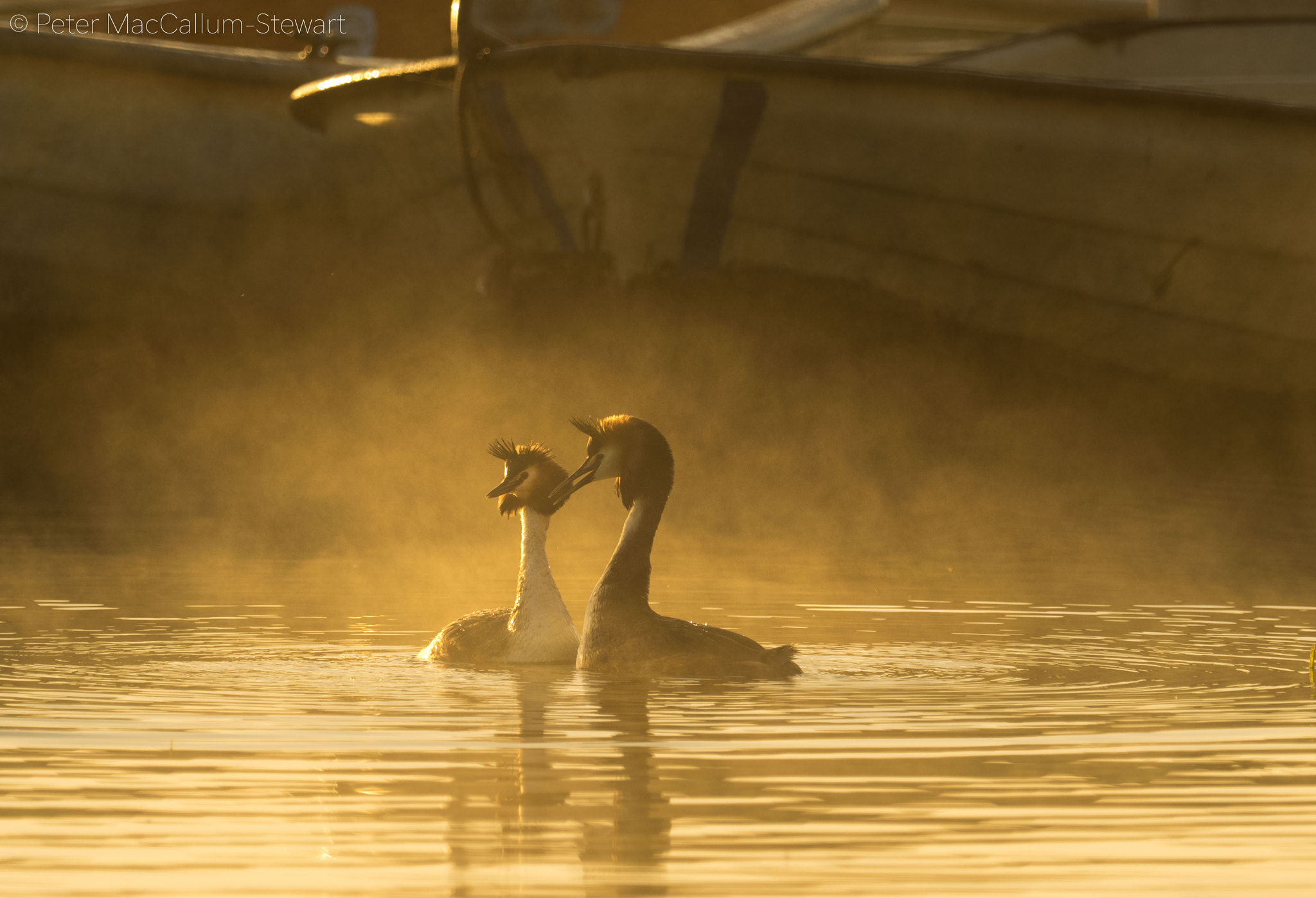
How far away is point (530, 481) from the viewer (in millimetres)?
7422

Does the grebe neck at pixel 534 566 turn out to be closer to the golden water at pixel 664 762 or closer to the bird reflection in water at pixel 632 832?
the golden water at pixel 664 762

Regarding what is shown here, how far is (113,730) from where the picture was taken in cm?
484

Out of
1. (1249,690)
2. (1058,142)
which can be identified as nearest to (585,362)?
(1058,142)

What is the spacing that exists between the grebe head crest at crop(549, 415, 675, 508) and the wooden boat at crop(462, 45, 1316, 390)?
4.89 m

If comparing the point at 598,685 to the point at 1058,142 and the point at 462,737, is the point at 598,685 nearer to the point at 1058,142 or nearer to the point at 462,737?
the point at 462,737

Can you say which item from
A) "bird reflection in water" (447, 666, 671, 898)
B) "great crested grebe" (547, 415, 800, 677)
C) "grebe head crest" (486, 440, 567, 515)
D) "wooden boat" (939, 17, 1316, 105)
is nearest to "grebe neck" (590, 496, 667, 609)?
"great crested grebe" (547, 415, 800, 677)

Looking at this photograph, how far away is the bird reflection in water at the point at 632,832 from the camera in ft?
11.0

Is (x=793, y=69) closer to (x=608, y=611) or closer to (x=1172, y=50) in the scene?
(x=608, y=611)

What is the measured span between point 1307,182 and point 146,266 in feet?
25.3

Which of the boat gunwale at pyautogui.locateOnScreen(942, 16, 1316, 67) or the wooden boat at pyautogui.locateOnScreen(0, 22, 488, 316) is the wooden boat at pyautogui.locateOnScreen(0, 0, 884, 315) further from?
the boat gunwale at pyautogui.locateOnScreen(942, 16, 1316, 67)

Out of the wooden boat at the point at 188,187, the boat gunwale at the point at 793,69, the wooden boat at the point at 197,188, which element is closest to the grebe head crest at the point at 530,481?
the boat gunwale at the point at 793,69

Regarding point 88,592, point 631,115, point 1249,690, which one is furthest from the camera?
point 631,115

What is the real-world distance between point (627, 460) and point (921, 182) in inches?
217

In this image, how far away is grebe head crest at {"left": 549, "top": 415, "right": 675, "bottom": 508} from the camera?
277 inches
